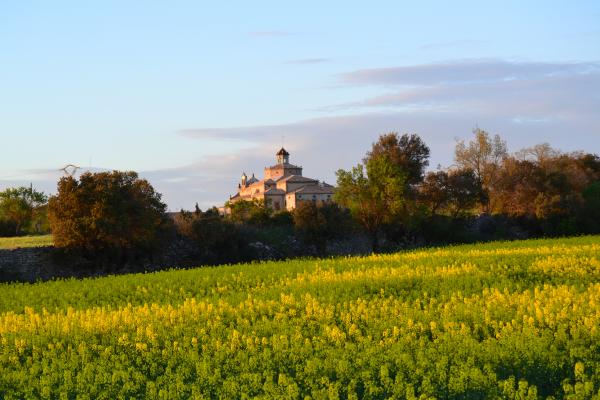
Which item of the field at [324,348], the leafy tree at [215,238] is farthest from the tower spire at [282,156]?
the field at [324,348]

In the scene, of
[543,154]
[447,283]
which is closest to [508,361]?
[447,283]

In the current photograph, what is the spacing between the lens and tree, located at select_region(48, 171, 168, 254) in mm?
50500

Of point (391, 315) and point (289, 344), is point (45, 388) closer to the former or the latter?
point (289, 344)

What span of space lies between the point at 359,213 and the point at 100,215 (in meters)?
26.7

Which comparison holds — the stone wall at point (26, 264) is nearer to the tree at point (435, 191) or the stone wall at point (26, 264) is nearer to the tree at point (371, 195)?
the tree at point (371, 195)

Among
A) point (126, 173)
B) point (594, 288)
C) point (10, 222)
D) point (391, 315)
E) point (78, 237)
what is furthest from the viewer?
point (10, 222)

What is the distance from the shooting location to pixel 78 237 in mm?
50781

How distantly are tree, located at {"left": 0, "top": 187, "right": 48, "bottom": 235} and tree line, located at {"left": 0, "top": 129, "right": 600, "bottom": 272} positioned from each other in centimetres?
14

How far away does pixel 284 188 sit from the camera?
15125 centimetres

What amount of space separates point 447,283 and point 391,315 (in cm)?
844

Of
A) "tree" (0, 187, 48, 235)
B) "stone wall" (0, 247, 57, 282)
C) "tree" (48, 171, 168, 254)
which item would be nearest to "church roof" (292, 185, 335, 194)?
"tree" (0, 187, 48, 235)

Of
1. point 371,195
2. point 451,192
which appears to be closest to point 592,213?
point 451,192

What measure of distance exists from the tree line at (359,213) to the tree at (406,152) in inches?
4.9

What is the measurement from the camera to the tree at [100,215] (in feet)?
166
